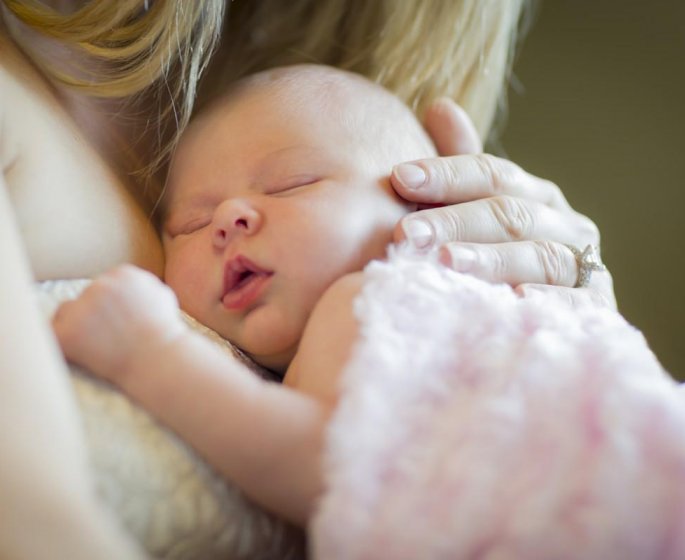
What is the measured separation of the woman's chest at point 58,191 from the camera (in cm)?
67

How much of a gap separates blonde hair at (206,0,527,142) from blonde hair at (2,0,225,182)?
9.1 inches

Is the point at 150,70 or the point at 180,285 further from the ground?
the point at 150,70

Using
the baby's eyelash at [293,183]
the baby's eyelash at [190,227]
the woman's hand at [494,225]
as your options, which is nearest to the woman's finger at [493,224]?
the woman's hand at [494,225]

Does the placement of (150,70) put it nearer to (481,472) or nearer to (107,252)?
(107,252)

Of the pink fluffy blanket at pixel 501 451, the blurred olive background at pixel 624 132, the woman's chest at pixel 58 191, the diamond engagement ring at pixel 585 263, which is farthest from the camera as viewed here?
the blurred olive background at pixel 624 132

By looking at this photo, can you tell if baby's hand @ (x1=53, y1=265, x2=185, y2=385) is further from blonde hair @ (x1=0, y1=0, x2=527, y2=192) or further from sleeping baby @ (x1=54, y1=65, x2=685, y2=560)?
blonde hair @ (x1=0, y1=0, x2=527, y2=192)

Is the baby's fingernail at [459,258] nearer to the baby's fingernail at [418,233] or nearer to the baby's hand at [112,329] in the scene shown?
the baby's fingernail at [418,233]

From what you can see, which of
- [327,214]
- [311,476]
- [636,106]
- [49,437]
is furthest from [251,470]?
[636,106]

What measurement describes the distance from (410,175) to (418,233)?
0.25ft

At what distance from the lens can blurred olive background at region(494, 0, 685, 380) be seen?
4.39 feet

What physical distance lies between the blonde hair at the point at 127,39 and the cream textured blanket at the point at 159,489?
37cm

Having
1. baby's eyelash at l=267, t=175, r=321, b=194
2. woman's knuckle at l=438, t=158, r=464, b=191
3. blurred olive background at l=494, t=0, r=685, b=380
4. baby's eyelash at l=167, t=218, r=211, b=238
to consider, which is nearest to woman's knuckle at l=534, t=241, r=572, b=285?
woman's knuckle at l=438, t=158, r=464, b=191

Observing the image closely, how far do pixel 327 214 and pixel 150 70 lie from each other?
0.83 feet

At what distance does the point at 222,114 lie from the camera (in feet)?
2.86
